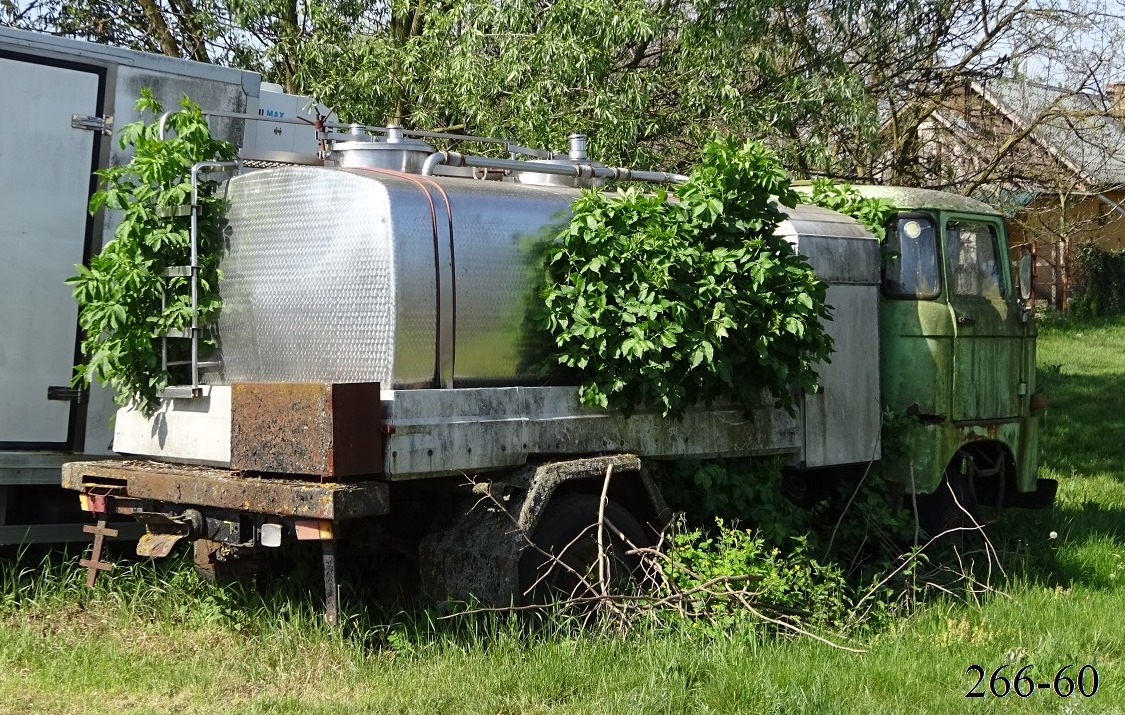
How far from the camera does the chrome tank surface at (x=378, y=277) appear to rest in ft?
19.1

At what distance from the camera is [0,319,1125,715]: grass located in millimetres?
5215

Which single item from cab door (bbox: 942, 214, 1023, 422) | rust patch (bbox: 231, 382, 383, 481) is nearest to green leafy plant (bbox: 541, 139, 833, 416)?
rust patch (bbox: 231, 382, 383, 481)

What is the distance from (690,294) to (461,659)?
221 centimetres

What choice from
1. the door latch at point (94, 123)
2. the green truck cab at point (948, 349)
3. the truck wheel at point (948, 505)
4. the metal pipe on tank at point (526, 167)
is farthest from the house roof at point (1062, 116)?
the door latch at point (94, 123)

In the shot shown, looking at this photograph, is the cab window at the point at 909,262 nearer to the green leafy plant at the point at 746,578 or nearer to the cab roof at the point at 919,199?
the cab roof at the point at 919,199

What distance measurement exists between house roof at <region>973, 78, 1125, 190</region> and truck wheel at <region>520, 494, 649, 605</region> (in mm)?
10244

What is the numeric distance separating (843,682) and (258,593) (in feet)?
9.58

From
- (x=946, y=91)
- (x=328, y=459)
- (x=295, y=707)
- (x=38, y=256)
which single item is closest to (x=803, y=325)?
(x=328, y=459)

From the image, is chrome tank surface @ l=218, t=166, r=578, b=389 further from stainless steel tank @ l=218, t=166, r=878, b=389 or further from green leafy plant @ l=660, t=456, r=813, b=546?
green leafy plant @ l=660, t=456, r=813, b=546

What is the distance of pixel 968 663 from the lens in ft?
20.1

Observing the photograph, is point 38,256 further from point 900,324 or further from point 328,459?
point 900,324

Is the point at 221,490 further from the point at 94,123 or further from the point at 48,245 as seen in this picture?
the point at 94,123

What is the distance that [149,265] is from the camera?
252 inches

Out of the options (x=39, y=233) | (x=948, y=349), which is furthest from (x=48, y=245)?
(x=948, y=349)
